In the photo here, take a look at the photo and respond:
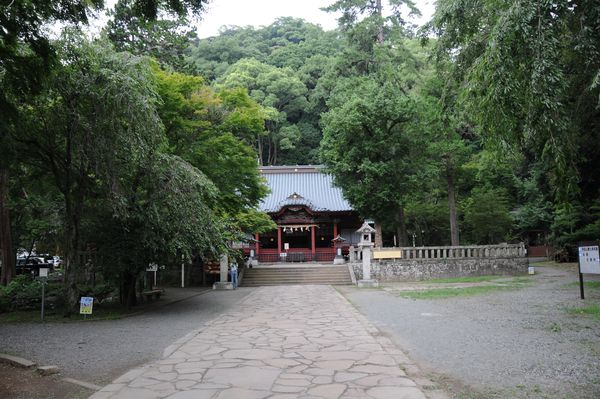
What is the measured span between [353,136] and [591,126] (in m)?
11.7

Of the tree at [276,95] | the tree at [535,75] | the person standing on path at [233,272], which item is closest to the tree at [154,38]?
the person standing on path at [233,272]

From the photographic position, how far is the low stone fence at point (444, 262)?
20922 mm

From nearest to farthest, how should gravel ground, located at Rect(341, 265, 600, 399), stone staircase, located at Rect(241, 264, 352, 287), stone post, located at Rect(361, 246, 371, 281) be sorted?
gravel ground, located at Rect(341, 265, 600, 399), stone post, located at Rect(361, 246, 371, 281), stone staircase, located at Rect(241, 264, 352, 287)

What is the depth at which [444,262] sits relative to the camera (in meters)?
21.3

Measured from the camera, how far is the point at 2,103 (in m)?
6.55

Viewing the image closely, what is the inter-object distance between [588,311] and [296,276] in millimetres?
14880

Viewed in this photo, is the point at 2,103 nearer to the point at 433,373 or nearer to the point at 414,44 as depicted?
the point at 433,373

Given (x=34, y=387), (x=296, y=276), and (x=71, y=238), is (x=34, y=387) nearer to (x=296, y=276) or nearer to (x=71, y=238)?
(x=71, y=238)

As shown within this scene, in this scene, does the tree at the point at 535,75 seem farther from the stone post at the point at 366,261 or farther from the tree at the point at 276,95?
the tree at the point at 276,95

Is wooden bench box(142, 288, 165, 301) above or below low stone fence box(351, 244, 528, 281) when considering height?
below

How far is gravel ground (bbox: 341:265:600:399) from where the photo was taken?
4.62m

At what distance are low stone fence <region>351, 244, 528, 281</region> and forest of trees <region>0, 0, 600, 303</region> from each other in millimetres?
2284

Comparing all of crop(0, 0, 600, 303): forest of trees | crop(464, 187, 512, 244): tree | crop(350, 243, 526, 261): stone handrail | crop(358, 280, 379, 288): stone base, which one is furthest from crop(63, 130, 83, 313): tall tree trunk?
crop(464, 187, 512, 244): tree

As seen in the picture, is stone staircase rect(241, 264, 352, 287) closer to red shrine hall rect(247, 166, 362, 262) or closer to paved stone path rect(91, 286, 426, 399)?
red shrine hall rect(247, 166, 362, 262)
